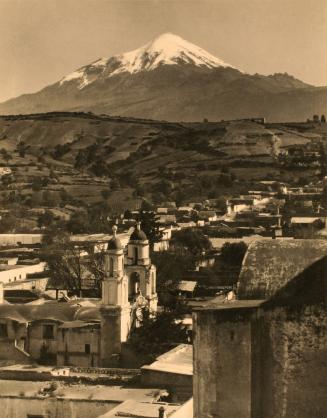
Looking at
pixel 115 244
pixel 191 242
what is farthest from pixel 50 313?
pixel 191 242

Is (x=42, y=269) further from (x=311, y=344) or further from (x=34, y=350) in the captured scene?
(x=311, y=344)

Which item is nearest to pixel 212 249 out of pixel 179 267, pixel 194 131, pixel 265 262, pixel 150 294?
pixel 179 267

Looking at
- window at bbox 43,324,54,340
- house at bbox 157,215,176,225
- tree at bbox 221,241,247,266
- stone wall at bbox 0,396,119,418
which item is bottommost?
stone wall at bbox 0,396,119,418

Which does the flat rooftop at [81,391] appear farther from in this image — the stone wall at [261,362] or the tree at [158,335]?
the stone wall at [261,362]

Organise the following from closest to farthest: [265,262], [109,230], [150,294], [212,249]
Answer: [265,262] → [150,294] → [212,249] → [109,230]

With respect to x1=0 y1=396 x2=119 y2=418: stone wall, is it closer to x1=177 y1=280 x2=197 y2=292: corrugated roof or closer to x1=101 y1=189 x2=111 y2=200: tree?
x1=177 y1=280 x2=197 y2=292: corrugated roof

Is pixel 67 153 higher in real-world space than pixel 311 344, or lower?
higher

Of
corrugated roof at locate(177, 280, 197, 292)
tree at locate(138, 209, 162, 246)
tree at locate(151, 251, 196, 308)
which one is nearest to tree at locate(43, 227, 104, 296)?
tree at locate(151, 251, 196, 308)
